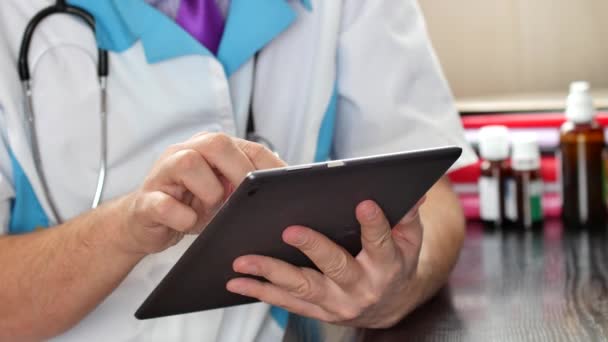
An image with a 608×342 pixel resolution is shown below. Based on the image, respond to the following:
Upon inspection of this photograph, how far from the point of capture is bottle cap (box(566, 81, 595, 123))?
156cm

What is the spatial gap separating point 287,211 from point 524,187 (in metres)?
0.89

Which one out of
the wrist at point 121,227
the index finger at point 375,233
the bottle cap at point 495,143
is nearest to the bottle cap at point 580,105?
the bottle cap at point 495,143

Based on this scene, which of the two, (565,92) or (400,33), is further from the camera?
(565,92)

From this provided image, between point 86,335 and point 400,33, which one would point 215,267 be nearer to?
point 86,335

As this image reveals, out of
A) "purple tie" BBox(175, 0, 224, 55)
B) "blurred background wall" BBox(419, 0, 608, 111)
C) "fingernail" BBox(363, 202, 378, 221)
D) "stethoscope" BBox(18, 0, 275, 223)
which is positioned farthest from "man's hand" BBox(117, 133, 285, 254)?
"blurred background wall" BBox(419, 0, 608, 111)

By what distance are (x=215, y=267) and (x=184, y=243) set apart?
0.89 ft

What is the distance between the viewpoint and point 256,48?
1.23m

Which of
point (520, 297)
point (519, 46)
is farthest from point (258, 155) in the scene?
point (519, 46)

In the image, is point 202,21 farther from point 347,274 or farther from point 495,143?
point 495,143

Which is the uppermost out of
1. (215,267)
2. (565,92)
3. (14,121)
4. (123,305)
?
(14,121)

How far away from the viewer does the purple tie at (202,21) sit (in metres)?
1.22

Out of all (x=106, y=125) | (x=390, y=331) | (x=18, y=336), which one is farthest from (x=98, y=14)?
(x=390, y=331)

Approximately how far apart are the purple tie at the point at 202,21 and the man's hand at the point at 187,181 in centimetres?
34

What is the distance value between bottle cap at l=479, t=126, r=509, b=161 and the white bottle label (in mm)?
44
